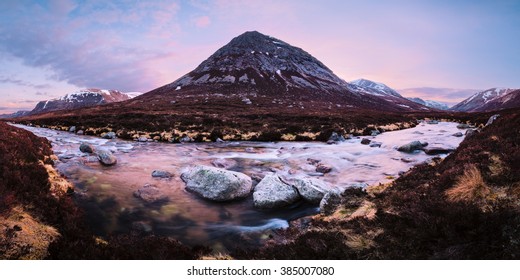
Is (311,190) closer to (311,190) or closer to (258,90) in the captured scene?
(311,190)

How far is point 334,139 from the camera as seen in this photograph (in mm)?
25922

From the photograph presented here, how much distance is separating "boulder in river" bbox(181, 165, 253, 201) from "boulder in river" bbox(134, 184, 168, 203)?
1.10 meters

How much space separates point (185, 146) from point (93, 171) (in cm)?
966

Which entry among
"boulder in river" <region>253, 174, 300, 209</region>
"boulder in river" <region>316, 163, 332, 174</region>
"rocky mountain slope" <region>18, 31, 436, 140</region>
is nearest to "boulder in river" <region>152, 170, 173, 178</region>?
"boulder in river" <region>253, 174, 300, 209</region>

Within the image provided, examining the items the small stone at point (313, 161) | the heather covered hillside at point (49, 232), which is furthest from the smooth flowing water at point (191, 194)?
the heather covered hillside at point (49, 232)

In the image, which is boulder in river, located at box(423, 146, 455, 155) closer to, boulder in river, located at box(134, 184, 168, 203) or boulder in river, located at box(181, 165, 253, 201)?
boulder in river, located at box(181, 165, 253, 201)

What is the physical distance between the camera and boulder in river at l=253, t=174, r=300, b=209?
31.1ft

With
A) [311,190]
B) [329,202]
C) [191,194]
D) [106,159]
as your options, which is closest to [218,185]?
[191,194]

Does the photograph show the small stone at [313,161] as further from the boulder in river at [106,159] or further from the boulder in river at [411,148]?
the boulder in river at [106,159]

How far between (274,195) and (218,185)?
6.82ft

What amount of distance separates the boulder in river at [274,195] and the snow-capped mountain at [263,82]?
58651 millimetres

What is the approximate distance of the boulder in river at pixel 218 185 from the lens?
9.99 m

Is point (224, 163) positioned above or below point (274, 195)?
above

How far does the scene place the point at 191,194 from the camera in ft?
34.6
